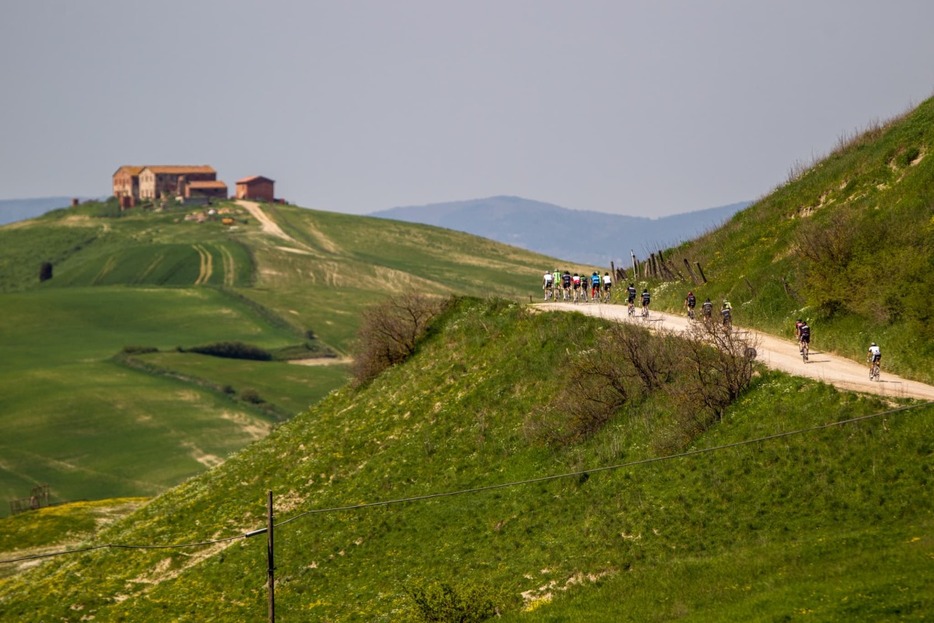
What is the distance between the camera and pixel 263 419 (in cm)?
16388

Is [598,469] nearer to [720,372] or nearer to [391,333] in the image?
[720,372]

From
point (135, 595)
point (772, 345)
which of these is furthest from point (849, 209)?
point (135, 595)

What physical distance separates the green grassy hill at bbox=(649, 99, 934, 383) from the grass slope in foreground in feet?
28.2

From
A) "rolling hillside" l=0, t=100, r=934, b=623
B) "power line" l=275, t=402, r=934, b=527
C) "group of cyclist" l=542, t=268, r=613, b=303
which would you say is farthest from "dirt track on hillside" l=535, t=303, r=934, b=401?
"group of cyclist" l=542, t=268, r=613, b=303

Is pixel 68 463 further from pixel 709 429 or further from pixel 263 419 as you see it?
pixel 709 429

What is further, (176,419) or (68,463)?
(176,419)

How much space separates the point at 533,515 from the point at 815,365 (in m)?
14.4

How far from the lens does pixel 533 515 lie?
5041cm

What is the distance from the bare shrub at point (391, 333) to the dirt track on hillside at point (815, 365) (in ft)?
33.6

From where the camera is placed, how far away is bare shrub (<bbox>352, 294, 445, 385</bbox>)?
77.6 m

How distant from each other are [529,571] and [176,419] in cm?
11948

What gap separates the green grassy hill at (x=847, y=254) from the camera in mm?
55906

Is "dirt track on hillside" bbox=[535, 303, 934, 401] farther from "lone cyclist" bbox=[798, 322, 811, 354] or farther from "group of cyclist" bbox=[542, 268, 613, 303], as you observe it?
"group of cyclist" bbox=[542, 268, 613, 303]

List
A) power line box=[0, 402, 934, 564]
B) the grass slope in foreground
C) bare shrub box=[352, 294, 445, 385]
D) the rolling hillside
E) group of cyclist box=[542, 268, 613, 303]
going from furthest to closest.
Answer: group of cyclist box=[542, 268, 613, 303] < bare shrub box=[352, 294, 445, 385] < power line box=[0, 402, 934, 564] < the rolling hillside < the grass slope in foreground
